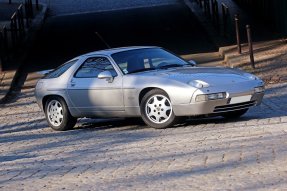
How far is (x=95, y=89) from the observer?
1370 cm

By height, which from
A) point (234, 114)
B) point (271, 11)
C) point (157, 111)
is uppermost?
point (157, 111)

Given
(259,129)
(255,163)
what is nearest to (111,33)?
(259,129)

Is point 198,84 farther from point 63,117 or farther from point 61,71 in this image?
point 61,71

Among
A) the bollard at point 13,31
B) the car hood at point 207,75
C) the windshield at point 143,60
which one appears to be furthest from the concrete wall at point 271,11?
the car hood at point 207,75

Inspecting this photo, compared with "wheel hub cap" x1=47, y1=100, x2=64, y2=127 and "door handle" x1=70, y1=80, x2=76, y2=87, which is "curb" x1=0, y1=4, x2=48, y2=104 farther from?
"door handle" x1=70, y1=80, x2=76, y2=87

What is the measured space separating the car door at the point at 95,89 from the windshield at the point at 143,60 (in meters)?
0.19

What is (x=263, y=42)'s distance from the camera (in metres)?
26.0

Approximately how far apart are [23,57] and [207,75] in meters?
17.3

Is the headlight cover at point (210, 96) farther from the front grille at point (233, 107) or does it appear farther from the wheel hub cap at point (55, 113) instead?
the wheel hub cap at point (55, 113)

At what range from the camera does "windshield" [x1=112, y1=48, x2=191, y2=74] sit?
44.5 feet

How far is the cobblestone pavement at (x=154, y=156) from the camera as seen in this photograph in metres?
8.11

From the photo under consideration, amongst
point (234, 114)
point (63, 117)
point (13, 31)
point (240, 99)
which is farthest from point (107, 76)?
point (13, 31)

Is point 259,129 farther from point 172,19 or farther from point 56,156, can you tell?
point 172,19

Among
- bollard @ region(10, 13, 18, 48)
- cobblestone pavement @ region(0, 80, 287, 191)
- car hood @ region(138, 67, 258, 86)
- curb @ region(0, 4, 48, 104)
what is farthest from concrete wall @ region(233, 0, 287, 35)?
car hood @ region(138, 67, 258, 86)
